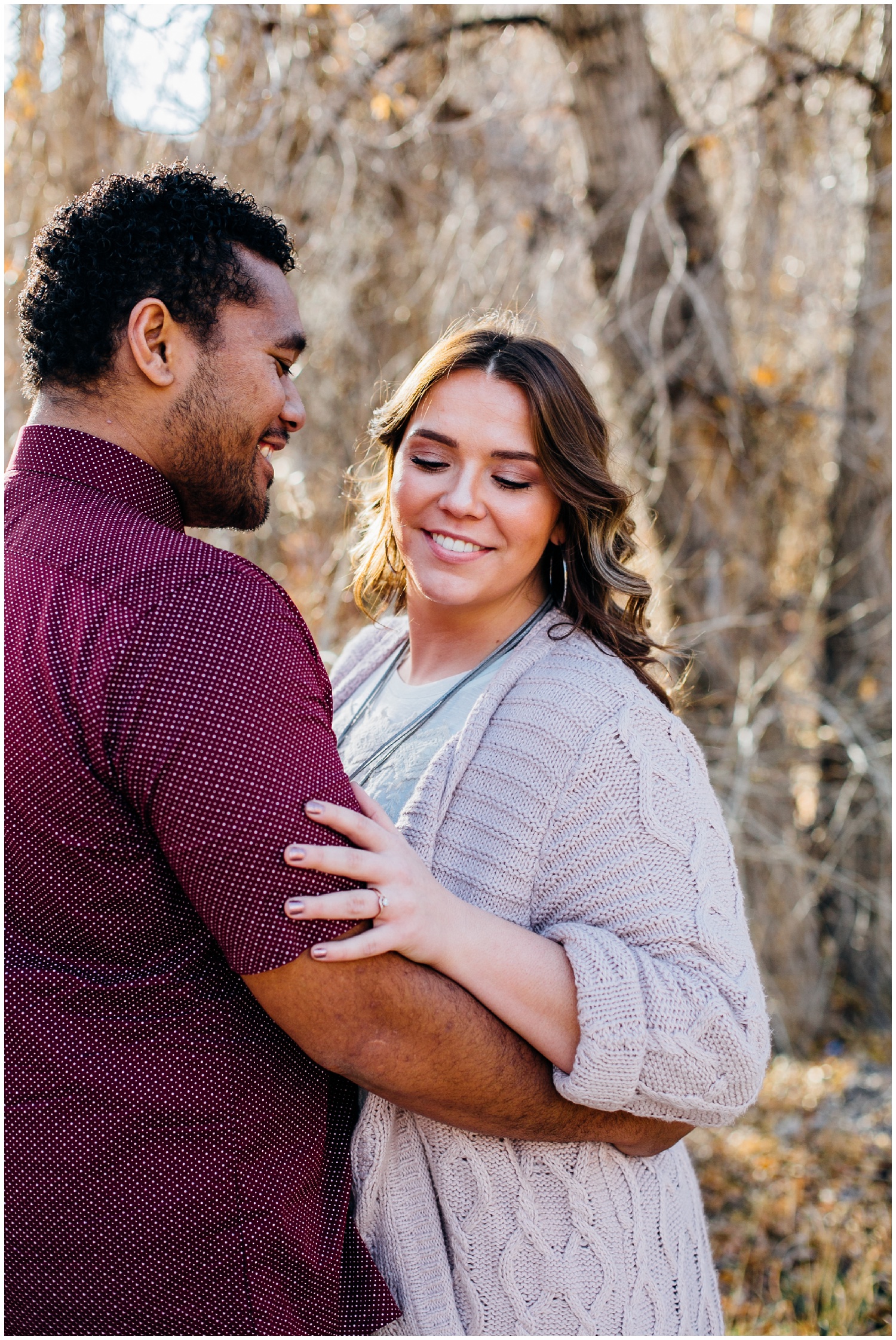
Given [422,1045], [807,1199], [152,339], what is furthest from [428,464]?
[807,1199]

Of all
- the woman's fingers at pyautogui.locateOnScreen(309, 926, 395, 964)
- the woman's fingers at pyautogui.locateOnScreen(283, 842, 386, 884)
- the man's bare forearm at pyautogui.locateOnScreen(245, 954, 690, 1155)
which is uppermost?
the woman's fingers at pyautogui.locateOnScreen(283, 842, 386, 884)

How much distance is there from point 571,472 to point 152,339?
76cm

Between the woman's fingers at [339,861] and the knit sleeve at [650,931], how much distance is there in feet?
1.16

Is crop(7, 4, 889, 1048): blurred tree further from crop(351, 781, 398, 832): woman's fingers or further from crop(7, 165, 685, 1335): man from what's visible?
crop(351, 781, 398, 832): woman's fingers

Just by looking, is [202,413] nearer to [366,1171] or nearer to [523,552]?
[523,552]

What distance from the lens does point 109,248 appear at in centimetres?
135

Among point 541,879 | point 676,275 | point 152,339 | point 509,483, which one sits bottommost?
point 541,879

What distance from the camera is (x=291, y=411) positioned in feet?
4.92

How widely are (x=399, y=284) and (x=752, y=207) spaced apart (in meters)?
1.51

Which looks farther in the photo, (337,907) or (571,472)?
(571,472)

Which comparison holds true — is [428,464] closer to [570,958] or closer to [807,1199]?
[570,958]

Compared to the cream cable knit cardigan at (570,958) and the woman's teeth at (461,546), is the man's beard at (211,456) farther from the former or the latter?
the cream cable knit cardigan at (570,958)

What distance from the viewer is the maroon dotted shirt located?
1.08m

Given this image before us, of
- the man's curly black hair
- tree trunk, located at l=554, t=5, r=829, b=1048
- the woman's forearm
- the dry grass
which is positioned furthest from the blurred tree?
the woman's forearm
